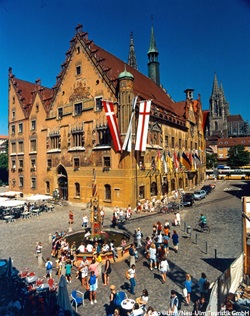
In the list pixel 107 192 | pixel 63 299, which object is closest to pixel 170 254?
pixel 63 299

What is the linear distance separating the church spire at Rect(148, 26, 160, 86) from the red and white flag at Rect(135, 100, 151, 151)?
30309mm

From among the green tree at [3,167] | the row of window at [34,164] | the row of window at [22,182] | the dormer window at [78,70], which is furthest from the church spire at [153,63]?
the green tree at [3,167]

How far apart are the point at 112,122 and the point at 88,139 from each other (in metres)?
6.70

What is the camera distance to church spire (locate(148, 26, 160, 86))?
194 feet

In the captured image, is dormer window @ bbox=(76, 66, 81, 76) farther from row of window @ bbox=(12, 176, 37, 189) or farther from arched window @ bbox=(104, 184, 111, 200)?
row of window @ bbox=(12, 176, 37, 189)

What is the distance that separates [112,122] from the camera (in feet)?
103

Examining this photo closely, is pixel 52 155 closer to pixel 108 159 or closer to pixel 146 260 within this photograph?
pixel 108 159

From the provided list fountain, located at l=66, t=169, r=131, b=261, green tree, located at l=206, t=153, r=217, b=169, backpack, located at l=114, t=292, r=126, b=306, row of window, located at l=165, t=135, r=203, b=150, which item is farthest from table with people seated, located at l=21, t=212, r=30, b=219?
green tree, located at l=206, t=153, r=217, b=169

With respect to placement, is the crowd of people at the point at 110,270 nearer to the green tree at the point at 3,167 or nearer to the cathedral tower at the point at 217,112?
the green tree at the point at 3,167

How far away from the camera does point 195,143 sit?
57938 mm

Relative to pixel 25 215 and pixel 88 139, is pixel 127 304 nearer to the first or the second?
pixel 25 215

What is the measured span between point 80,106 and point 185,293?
31401mm

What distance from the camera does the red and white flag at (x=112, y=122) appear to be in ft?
103

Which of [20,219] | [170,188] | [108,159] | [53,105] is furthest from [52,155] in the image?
[170,188]
